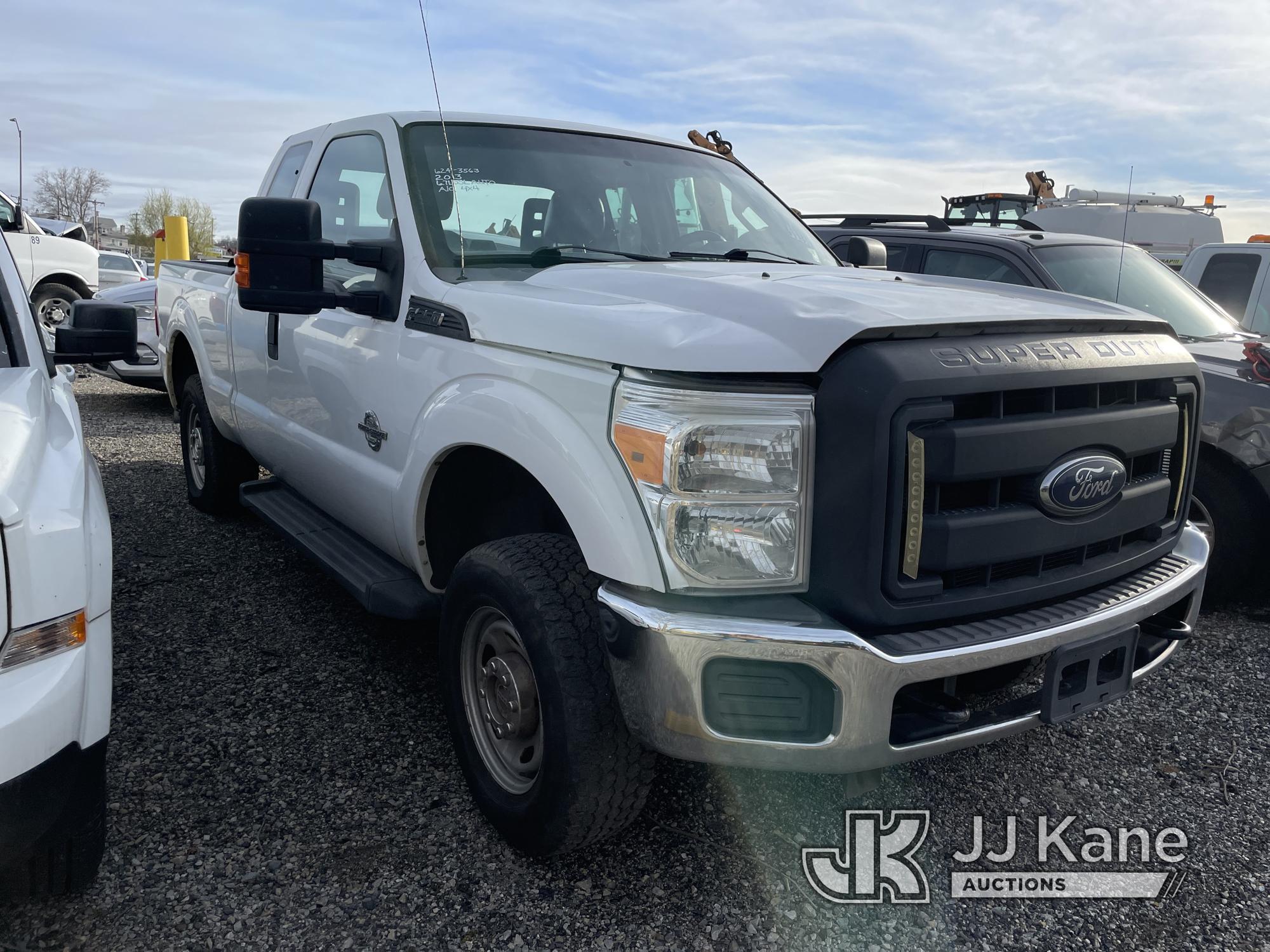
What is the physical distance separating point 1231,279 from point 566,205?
19.0 ft

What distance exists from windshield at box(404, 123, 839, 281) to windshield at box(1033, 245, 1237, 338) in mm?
2297


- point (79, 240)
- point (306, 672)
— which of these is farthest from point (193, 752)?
point (79, 240)

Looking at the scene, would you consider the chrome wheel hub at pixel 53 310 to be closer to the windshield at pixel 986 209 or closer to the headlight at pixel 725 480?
the windshield at pixel 986 209

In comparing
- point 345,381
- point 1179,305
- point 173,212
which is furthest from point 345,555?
point 173,212

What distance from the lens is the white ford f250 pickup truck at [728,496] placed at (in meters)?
1.98

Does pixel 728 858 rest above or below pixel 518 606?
below

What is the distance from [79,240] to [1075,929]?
15.2 meters

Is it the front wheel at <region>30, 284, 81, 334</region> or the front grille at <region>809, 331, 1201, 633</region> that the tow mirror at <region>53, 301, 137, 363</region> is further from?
the front wheel at <region>30, 284, 81, 334</region>

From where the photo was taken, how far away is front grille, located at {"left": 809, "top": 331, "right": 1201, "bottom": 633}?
1963 mm

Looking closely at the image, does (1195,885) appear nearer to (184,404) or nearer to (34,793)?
(34,793)

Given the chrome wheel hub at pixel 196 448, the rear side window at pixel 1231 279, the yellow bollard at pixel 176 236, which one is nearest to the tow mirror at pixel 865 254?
the chrome wheel hub at pixel 196 448

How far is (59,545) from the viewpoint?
1929 mm

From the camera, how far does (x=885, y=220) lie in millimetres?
6766

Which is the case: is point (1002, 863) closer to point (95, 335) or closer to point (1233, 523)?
point (1233, 523)
